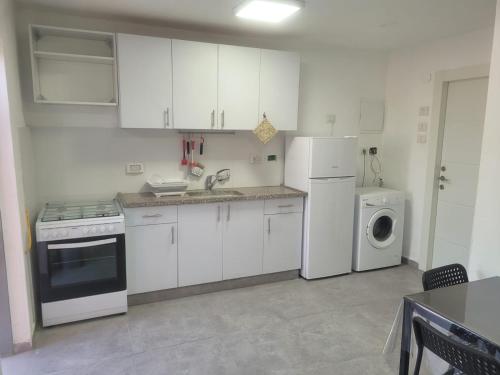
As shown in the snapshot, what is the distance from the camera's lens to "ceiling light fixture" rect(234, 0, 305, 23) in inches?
103

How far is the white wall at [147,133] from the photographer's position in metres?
3.12

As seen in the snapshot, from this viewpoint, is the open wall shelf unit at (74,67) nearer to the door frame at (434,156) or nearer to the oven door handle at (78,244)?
the oven door handle at (78,244)

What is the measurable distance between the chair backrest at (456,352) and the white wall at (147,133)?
102 inches

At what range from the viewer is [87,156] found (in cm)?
329

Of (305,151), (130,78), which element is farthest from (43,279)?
(305,151)

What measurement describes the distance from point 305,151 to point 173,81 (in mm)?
1413

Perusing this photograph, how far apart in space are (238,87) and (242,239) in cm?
144

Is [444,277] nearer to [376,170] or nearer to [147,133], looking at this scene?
[376,170]

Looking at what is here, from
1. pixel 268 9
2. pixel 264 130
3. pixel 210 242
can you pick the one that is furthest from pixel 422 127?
pixel 210 242

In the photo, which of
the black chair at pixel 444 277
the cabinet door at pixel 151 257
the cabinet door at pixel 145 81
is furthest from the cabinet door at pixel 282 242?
the black chair at pixel 444 277

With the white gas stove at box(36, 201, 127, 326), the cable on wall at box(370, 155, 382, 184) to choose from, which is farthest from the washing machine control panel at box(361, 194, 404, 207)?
the white gas stove at box(36, 201, 127, 326)

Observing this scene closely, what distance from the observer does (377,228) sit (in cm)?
412

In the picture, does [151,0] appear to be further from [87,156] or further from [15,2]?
[87,156]

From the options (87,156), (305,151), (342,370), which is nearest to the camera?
(342,370)
